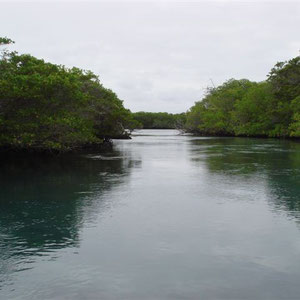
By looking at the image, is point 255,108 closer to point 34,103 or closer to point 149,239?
point 34,103

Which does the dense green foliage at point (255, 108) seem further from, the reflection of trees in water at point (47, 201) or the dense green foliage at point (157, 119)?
the dense green foliage at point (157, 119)

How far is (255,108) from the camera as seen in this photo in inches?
2874

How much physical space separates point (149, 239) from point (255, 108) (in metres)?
67.3

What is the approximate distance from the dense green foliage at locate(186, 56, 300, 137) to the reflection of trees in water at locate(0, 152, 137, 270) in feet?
124

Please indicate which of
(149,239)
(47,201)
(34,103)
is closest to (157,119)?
(34,103)

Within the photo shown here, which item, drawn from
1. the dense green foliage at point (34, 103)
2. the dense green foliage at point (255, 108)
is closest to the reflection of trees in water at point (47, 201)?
the dense green foliage at point (34, 103)

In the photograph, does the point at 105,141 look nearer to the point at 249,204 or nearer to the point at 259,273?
the point at 249,204

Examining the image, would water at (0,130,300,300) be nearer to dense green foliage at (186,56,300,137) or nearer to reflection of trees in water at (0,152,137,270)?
reflection of trees in water at (0,152,137,270)

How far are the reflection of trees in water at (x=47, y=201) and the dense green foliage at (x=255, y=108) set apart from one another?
37.8 meters

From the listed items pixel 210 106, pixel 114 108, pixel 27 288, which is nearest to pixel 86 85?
pixel 114 108

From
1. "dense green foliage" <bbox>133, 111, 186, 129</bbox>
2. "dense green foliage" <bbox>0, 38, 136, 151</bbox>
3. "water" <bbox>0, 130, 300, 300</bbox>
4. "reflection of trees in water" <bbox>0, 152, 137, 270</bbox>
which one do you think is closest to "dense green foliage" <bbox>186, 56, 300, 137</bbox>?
"dense green foliage" <bbox>0, 38, 136, 151</bbox>

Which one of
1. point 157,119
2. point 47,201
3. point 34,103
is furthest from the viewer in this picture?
point 157,119

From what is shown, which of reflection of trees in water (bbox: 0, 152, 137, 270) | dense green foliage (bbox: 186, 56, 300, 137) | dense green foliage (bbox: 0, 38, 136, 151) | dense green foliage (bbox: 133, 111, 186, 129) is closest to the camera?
reflection of trees in water (bbox: 0, 152, 137, 270)

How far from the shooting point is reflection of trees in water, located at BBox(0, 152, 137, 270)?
928 centimetres
